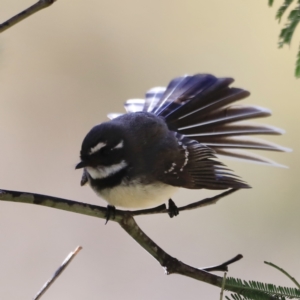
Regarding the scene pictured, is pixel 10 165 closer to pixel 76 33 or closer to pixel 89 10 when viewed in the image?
pixel 76 33

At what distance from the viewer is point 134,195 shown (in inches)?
45.8

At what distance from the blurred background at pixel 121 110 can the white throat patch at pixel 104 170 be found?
3.44ft

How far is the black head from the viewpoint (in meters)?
1.14

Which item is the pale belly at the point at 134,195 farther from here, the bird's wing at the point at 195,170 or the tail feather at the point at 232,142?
the tail feather at the point at 232,142

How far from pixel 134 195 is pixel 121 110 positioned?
4.47 feet

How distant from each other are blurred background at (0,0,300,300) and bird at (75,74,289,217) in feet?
2.64

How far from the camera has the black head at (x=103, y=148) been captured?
3.73 feet

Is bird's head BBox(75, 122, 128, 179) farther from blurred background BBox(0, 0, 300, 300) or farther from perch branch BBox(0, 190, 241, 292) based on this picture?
blurred background BBox(0, 0, 300, 300)

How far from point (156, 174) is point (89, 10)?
1612mm

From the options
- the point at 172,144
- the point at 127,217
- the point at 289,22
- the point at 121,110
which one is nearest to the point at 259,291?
the point at 127,217

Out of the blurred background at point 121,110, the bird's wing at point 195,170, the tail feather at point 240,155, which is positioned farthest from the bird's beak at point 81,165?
the blurred background at point 121,110

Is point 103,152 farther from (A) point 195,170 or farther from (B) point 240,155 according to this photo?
(B) point 240,155

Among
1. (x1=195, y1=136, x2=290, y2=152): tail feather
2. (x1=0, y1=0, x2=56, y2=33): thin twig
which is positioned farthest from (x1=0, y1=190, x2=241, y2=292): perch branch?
(x1=195, y1=136, x2=290, y2=152): tail feather

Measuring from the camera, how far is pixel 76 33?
2.51 metres
